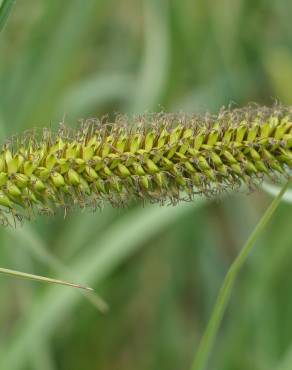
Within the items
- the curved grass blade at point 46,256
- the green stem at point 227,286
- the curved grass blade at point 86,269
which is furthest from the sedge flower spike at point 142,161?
the curved grass blade at point 86,269

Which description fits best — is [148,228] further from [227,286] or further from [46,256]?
[227,286]

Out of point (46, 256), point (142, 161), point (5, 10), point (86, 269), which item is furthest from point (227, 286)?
point (86, 269)

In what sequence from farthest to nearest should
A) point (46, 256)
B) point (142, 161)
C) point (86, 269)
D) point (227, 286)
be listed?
point (86, 269), point (46, 256), point (227, 286), point (142, 161)

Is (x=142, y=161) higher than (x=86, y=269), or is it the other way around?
(x=142, y=161)

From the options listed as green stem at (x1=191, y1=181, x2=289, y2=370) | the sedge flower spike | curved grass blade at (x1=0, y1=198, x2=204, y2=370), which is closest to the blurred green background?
curved grass blade at (x1=0, y1=198, x2=204, y2=370)

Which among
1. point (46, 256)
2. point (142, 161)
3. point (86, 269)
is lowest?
point (86, 269)

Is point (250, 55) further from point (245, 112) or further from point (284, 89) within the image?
point (245, 112)
